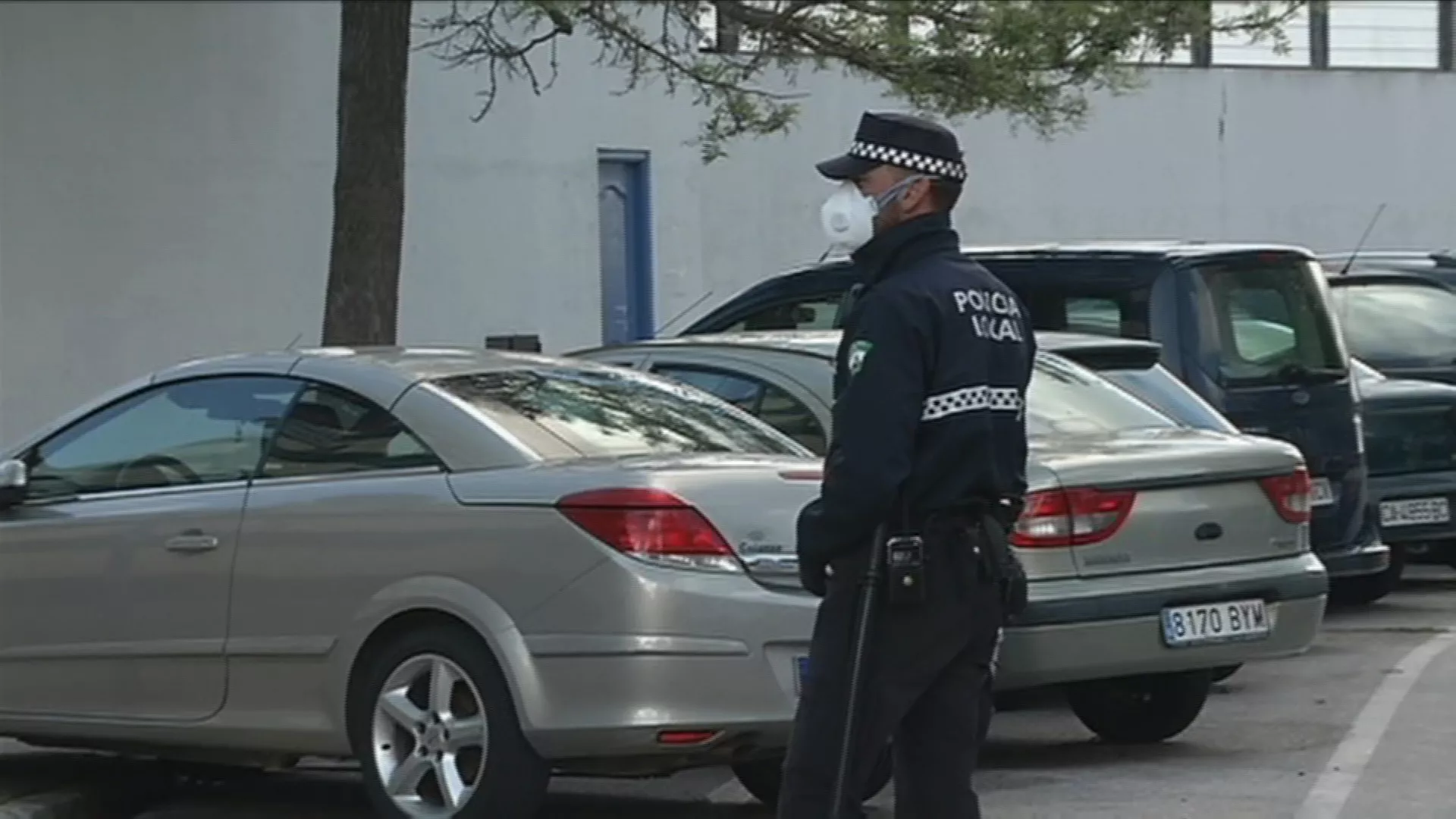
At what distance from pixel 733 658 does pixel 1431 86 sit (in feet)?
61.4

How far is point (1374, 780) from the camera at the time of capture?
835 cm

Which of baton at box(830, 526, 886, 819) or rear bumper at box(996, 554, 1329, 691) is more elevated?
baton at box(830, 526, 886, 819)

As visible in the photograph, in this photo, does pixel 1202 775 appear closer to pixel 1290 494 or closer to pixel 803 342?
pixel 1290 494

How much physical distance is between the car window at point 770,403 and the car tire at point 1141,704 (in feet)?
4.22

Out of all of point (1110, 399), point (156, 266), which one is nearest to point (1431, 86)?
point (156, 266)

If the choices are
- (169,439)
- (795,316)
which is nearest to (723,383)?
(169,439)

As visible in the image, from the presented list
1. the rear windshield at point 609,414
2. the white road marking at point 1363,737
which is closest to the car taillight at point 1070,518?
the rear windshield at point 609,414

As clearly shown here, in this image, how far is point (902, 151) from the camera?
550 cm

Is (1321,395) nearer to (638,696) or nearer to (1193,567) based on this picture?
(1193,567)

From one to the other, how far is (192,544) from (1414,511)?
716 centimetres

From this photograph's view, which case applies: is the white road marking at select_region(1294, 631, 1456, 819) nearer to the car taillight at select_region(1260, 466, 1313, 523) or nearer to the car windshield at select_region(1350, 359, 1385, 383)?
the car taillight at select_region(1260, 466, 1313, 523)

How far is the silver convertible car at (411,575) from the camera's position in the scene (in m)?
7.16

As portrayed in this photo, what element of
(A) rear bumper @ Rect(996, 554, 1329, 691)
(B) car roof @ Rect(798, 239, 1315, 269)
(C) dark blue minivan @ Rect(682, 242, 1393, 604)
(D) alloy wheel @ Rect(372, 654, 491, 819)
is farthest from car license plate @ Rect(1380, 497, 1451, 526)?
(D) alloy wheel @ Rect(372, 654, 491, 819)

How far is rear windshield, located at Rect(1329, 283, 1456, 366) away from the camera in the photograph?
14195 mm
